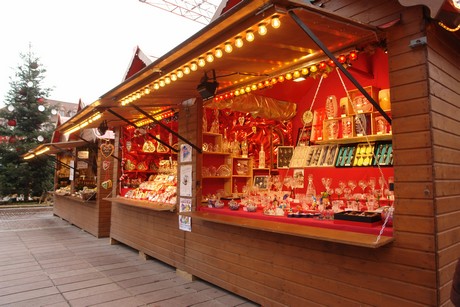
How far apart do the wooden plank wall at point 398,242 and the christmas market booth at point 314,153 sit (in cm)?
1

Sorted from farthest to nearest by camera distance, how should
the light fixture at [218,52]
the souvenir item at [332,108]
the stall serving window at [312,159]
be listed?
the souvenir item at [332,108]
the stall serving window at [312,159]
the light fixture at [218,52]

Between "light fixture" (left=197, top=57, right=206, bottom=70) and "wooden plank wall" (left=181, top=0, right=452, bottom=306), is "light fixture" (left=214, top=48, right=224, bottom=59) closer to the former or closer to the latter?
"light fixture" (left=197, top=57, right=206, bottom=70)

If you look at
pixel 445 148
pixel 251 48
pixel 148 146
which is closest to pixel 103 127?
pixel 148 146

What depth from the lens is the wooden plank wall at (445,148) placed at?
254 cm

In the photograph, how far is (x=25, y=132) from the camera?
1761cm

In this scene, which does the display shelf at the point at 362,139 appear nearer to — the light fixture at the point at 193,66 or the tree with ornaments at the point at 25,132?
the light fixture at the point at 193,66

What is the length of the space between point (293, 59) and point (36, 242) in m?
8.14

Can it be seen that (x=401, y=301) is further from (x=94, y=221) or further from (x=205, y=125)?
(x=94, y=221)

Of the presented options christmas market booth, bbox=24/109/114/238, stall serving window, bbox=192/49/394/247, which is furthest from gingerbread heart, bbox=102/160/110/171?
stall serving window, bbox=192/49/394/247

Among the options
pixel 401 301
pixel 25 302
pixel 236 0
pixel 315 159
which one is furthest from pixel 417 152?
pixel 25 302

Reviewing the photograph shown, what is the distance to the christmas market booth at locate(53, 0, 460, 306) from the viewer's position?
2.60 m

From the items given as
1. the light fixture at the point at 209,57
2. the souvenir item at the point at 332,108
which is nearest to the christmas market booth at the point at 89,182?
the light fixture at the point at 209,57

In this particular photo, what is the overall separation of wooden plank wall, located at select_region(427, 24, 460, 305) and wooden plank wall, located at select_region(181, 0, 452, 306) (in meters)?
0.05

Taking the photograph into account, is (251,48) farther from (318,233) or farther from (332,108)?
(332,108)
